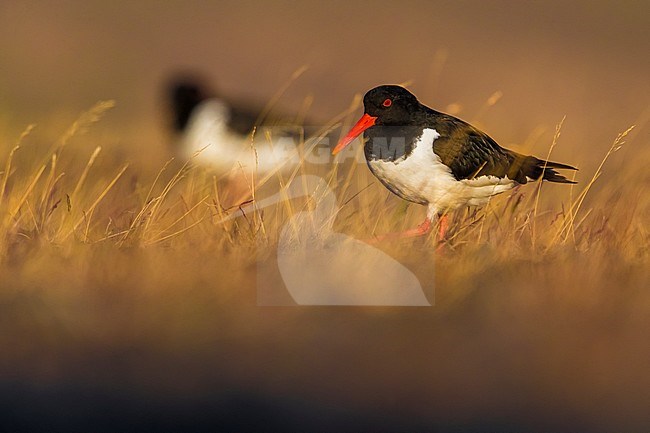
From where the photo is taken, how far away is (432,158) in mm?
3889

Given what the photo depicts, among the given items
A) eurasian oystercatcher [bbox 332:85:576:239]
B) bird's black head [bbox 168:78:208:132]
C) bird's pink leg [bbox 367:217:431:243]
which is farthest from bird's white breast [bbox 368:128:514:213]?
bird's black head [bbox 168:78:208:132]

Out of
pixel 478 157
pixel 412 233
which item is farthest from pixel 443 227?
pixel 478 157

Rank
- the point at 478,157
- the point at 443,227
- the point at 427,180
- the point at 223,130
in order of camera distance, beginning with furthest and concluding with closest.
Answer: the point at 223,130, the point at 478,157, the point at 427,180, the point at 443,227

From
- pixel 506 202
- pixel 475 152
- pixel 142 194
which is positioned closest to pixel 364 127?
pixel 475 152

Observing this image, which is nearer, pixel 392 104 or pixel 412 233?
pixel 412 233

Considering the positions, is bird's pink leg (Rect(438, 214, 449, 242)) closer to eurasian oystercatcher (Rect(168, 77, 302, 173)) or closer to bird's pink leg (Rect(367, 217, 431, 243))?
bird's pink leg (Rect(367, 217, 431, 243))

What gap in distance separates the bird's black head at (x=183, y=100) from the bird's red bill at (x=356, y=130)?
1758 mm

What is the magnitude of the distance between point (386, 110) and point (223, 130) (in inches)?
58.9

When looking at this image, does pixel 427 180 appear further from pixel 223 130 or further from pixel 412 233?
pixel 223 130

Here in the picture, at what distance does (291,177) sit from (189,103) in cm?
220

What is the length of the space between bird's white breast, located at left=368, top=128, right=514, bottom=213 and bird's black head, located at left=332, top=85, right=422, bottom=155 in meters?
0.17

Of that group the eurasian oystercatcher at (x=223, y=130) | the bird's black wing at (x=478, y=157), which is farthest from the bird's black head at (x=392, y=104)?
the eurasian oystercatcher at (x=223, y=130)

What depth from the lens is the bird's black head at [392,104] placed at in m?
4.09

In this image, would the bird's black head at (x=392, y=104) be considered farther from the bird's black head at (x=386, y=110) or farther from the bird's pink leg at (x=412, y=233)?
the bird's pink leg at (x=412, y=233)
